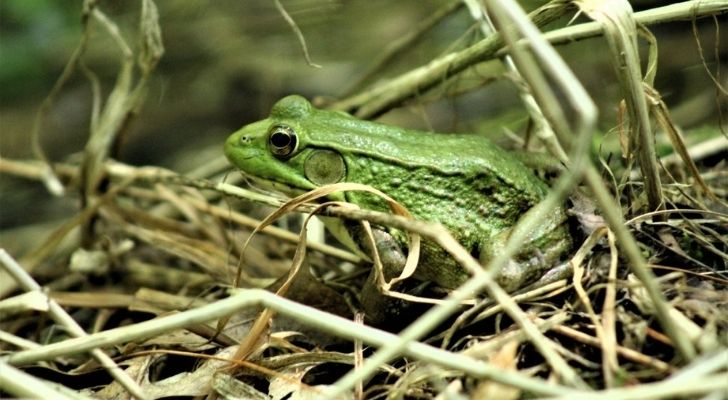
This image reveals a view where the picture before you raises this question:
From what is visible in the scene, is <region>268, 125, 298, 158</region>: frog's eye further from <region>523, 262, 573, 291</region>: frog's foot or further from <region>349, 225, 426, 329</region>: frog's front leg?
<region>523, 262, 573, 291</region>: frog's foot

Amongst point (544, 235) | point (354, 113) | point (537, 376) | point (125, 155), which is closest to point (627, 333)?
point (537, 376)

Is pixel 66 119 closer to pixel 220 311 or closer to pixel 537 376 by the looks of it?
pixel 220 311

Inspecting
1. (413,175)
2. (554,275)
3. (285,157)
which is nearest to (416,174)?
(413,175)

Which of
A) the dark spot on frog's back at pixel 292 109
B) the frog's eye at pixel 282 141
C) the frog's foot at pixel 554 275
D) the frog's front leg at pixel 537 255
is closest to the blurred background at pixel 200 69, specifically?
the dark spot on frog's back at pixel 292 109

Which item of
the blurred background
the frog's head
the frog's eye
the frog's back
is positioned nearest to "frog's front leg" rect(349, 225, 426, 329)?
the frog's back

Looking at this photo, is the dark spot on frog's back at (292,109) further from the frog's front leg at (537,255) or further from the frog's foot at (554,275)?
the frog's foot at (554,275)

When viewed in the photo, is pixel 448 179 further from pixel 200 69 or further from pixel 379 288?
pixel 200 69
